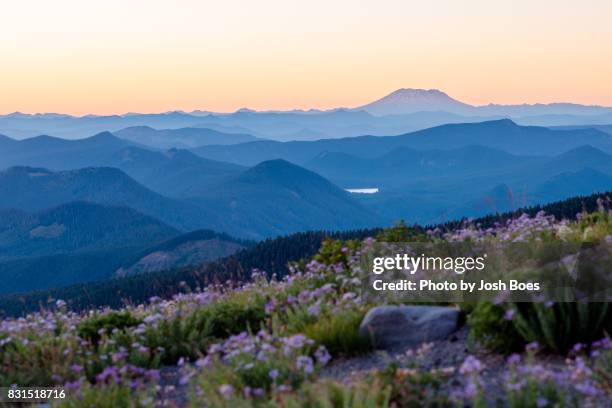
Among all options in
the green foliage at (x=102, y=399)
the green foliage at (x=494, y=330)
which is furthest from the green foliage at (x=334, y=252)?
the green foliage at (x=102, y=399)

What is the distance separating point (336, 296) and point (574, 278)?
305 cm

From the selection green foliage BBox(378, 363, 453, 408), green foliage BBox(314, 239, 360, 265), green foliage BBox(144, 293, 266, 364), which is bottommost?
green foliage BBox(144, 293, 266, 364)

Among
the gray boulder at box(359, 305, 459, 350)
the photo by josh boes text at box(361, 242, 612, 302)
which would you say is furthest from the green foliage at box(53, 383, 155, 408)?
the photo by josh boes text at box(361, 242, 612, 302)

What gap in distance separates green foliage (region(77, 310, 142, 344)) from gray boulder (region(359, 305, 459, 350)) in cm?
332

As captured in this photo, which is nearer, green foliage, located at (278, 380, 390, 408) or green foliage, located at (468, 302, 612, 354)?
green foliage, located at (278, 380, 390, 408)

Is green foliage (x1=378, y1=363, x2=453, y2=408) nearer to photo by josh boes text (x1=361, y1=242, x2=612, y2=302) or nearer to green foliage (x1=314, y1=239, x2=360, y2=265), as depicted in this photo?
photo by josh boes text (x1=361, y1=242, x2=612, y2=302)

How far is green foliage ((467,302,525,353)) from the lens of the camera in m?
7.71

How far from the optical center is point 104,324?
34.6 ft

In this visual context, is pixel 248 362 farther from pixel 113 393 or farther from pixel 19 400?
pixel 19 400

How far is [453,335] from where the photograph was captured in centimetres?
877

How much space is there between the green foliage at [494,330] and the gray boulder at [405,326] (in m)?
0.92

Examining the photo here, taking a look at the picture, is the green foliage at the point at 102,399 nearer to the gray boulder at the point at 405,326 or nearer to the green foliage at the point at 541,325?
the gray boulder at the point at 405,326

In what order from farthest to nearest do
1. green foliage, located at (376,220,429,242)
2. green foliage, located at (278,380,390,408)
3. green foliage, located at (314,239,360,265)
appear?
green foliage, located at (376,220,429,242) → green foliage, located at (314,239,360,265) → green foliage, located at (278,380,390,408)

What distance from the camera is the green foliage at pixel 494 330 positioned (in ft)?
25.3
